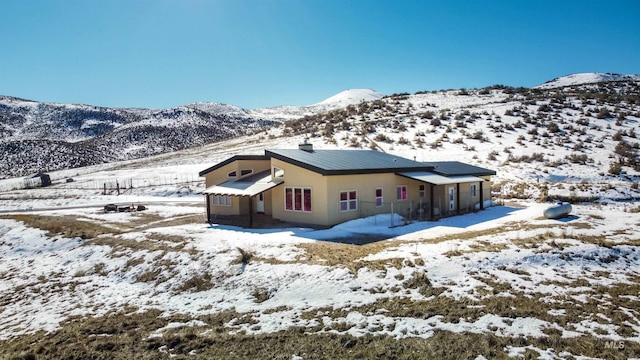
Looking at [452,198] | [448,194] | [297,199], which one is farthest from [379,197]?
[452,198]

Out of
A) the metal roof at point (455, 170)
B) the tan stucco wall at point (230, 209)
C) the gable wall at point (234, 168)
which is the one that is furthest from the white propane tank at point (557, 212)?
the tan stucco wall at point (230, 209)

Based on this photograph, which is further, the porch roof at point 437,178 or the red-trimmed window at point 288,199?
the porch roof at point 437,178

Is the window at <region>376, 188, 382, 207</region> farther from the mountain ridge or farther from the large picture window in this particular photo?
the mountain ridge

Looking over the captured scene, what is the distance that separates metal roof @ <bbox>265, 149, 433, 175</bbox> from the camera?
2105 centimetres

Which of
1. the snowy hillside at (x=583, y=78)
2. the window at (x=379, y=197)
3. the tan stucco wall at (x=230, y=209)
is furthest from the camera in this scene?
the snowy hillside at (x=583, y=78)

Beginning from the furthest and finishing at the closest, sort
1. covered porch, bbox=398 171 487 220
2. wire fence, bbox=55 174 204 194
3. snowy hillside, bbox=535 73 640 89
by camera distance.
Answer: snowy hillside, bbox=535 73 640 89 < wire fence, bbox=55 174 204 194 < covered porch, bbox=398 171 487 220

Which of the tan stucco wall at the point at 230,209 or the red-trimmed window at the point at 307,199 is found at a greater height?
the red-trimmed window at the point at 307,199

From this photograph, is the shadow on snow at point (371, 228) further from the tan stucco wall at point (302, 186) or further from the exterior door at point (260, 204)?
the exterior door at point (260, 204)

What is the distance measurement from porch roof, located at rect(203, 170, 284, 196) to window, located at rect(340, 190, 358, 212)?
3.65 m

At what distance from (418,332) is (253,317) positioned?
4.26 m

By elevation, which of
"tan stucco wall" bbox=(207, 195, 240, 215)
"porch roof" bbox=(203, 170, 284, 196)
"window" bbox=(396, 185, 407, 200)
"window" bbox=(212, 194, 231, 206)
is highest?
"porch roof" bbox=(203, 170, 284, 196)

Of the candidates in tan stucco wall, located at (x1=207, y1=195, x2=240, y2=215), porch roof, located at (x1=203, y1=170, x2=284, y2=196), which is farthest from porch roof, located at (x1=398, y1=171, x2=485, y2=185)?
tan stucco wall, located at (x1=207, y1=195, x2=240, y2=215)

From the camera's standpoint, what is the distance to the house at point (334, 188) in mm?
21469

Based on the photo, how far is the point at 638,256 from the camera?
13.9 meters
